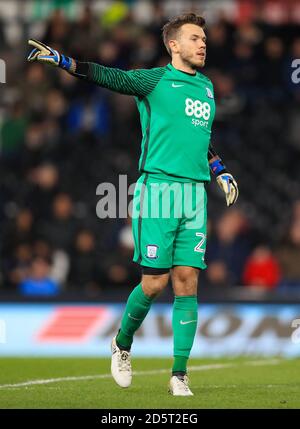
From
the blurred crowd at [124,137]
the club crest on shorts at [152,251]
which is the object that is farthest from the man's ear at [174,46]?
the blurred crowd at [124,137]

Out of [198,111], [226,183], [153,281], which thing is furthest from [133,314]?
[198,111]

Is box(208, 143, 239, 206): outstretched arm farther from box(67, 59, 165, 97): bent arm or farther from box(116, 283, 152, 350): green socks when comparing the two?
box(116, 283, 152, 350): green socks

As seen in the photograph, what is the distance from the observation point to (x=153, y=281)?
26.3ft

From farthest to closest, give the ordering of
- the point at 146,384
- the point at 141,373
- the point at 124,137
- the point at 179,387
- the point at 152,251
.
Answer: the point at 124,137, the point at 141,373, the point at 146,384, the point at 152,251, the point at 179,387

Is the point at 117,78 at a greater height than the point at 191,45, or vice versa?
the point at 191,45

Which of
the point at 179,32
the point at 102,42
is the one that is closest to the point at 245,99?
the point at 102,42

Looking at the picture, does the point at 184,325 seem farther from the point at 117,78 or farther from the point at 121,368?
the point at 117,78

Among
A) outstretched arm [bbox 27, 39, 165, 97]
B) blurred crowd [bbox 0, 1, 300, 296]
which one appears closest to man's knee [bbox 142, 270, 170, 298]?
outstretched arm [bbox 27, 39, 165, 97]

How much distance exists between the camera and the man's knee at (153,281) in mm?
7996

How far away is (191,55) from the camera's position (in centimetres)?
810

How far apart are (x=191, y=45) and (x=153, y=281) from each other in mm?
1715

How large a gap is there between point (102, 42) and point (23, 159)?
2.37 metres

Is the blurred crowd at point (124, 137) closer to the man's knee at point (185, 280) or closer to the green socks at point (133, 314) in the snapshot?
the green socks at point (133, 314)
